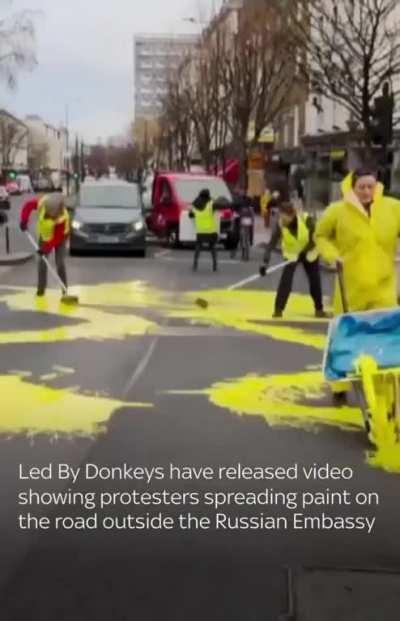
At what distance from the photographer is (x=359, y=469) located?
6.54m

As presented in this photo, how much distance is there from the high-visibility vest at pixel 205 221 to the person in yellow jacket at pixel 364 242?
1343 cm

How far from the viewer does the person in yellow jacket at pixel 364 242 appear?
7.96 m

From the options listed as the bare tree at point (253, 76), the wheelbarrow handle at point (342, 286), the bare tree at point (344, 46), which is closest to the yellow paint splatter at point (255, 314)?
the wheelbarrow handle at point (342, 286)

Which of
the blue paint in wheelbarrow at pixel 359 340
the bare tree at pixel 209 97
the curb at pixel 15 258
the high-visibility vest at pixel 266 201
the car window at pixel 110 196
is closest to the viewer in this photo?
the blue paint in wheelbarrow at pixel 359 340

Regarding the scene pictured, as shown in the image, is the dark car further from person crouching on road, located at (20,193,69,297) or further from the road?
the road

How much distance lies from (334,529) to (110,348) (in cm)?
611

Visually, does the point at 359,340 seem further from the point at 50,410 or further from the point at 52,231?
the point at 52,231

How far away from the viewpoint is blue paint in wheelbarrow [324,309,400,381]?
23.2 feet

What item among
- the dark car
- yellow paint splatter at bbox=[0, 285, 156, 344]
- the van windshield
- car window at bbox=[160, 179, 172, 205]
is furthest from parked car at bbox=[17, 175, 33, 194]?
yellow paint splatter at bbox=[0, 285, 156, 344]

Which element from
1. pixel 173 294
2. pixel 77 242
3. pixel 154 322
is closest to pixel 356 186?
pixel 154 322

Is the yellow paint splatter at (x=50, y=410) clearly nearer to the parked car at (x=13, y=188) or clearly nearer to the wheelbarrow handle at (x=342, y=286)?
the wheelbarrow handle at (x=342, y=286)

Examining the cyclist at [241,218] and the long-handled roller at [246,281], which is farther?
the cyclist at [241,218]

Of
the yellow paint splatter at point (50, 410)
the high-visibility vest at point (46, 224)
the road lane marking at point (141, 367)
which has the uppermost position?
the high-visibility vest at point (46, 224)

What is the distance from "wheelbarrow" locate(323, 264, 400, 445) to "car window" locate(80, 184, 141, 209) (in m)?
19.9
